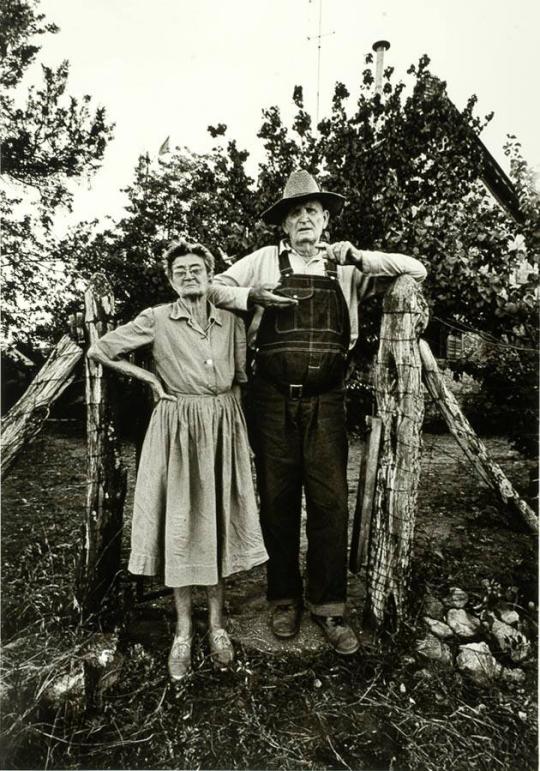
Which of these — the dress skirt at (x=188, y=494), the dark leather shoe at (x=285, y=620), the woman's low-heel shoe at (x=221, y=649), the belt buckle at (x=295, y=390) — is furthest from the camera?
the dark leather shoe at (x=285, y=620)

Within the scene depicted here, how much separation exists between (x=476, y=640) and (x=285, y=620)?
1.14 m

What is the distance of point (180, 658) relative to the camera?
2652 millimetres

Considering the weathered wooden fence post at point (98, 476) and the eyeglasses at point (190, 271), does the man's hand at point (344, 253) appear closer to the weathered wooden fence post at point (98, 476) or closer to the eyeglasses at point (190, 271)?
the eyeglasses at point (190, 271)

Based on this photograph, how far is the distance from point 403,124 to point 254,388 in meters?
3.41

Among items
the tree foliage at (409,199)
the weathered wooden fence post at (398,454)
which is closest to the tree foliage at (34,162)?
the tree foliage at (409,199)

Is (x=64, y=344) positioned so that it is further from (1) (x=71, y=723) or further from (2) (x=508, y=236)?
(2) (x=508, y=236)

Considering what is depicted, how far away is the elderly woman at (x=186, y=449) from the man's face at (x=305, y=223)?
2.00ft

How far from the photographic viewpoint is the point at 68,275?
5.69 m

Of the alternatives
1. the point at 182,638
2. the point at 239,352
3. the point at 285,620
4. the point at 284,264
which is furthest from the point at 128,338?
the point at 285,620

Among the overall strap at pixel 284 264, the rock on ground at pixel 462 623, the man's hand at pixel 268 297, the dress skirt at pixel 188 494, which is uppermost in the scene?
the overall strap at pixel 284 264

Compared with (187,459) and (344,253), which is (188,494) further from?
(344,253)

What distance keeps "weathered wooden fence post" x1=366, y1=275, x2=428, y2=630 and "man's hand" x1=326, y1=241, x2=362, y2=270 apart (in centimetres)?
29

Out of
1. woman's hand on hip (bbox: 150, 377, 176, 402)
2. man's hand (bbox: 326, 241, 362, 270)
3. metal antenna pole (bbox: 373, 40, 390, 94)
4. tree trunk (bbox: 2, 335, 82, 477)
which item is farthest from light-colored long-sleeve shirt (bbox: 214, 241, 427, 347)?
metal antenna pole (bbox: 373, 40, 390, 94)

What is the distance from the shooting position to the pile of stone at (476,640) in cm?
265
